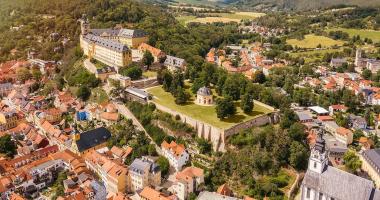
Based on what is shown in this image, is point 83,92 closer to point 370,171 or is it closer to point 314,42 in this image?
point 370,171

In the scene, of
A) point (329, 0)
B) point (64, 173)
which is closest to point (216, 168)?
point (64, 173)

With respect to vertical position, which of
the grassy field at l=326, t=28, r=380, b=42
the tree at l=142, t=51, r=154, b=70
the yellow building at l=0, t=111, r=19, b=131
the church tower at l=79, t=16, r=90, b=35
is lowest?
the yellow building at l=0, t=111, r=19, b=131

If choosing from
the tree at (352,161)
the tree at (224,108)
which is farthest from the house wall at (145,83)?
the tree at (352,161)

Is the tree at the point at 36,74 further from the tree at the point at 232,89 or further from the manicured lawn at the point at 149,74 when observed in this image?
the tree at the point at 232,89

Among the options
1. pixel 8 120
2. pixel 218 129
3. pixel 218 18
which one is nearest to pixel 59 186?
pixel 218 129

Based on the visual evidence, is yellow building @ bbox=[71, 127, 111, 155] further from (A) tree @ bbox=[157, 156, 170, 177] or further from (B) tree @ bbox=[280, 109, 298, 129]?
(B) tree @ bbox=[280, 109, 298, 129]

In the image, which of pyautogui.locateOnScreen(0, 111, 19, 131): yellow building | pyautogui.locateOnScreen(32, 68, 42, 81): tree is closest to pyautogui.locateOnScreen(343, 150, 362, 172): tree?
pyautogui.locateOnScreen(0, 111, 19, 131): yellow building
